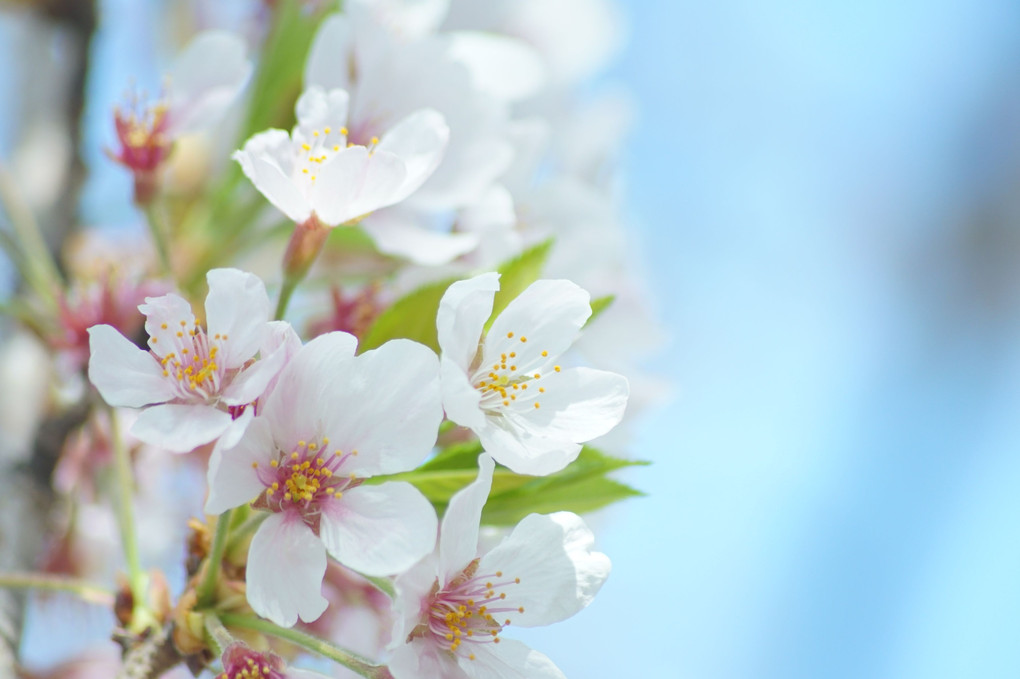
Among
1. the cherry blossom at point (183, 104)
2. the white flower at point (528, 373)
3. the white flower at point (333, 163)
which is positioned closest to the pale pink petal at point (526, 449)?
the white flower at point (528, 373)

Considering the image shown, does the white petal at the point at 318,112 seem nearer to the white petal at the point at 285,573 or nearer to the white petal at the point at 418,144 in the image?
the white petal at the point at 418,144

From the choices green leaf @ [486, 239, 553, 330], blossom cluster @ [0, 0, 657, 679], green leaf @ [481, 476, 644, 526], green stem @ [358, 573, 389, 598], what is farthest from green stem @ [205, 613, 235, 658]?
green leaf @ [486, 239, 553, 330]

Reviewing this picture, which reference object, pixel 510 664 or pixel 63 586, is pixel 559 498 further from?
pixel 63 586

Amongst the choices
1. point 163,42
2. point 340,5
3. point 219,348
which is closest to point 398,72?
point 340,5

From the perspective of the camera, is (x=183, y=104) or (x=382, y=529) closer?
(x=382, y=529)

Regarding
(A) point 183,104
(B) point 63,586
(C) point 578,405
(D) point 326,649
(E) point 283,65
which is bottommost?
(B) point 63,586

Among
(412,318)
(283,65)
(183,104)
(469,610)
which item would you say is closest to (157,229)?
Result: (183,104)

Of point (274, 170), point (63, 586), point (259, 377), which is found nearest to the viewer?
point (259, 377)
